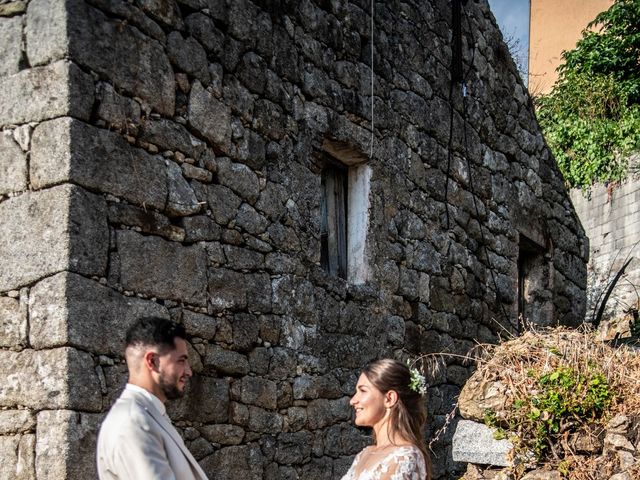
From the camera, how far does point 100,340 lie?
396 centimetres

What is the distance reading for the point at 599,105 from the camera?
1494 centimetres

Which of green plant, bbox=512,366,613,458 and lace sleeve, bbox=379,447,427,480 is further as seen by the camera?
green plant, bbox=512,366,613,458

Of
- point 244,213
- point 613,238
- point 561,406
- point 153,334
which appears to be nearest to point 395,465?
point 153,334

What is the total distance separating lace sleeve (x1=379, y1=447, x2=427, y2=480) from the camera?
3.56 meters

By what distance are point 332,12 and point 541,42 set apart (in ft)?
48.8

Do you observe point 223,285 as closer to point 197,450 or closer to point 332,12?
point 197,450

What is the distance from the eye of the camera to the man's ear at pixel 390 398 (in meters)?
3.79

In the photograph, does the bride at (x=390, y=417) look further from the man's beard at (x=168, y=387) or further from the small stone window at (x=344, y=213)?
the small stone window at (x=344, y=213)

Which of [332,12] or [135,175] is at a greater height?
[332,12]

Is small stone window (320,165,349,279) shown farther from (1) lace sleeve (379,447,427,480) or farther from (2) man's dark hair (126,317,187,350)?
(2) man's dark hair (126,317,187,350)

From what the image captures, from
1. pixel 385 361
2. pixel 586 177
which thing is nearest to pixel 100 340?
pixel 385 361

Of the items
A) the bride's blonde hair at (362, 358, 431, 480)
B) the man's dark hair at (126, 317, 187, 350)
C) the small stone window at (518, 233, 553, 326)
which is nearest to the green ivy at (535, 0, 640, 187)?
the small stone window at (518, 233, 553, 326)

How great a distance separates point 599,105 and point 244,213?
11.4 meters

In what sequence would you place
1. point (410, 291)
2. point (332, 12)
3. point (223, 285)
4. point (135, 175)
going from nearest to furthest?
point (135, 175) → point (223, 285) → point (332, 12) → point (410, 291)
